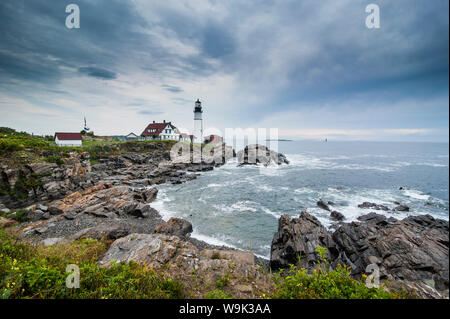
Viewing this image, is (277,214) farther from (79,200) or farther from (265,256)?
(79,200)

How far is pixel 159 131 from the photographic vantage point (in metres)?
75.8

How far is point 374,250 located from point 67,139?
6040 centimetres

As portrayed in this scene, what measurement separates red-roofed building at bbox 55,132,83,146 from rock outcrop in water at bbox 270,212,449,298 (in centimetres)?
5301

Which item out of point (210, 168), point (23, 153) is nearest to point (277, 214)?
point (210, 168)

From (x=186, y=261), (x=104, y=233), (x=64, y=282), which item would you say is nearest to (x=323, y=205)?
(x=186, y=261)

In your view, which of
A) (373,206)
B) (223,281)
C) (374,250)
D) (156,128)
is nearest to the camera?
(223,281)

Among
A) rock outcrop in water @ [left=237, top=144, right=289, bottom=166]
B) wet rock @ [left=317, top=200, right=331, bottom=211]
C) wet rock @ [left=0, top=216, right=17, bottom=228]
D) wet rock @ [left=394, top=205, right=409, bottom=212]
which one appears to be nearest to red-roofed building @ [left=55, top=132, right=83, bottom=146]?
wet rock @ [left=0, top=216, right=17, bottom=228]

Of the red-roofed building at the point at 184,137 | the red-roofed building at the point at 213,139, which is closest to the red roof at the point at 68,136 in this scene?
the red-roofed building at the point at 184,137

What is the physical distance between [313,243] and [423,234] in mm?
8319

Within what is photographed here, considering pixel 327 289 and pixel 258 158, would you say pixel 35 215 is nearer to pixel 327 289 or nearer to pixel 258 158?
pixel 327 289

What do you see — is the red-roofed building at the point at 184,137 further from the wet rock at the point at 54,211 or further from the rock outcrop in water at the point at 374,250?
the rock outcrop in water at the point at 374,250

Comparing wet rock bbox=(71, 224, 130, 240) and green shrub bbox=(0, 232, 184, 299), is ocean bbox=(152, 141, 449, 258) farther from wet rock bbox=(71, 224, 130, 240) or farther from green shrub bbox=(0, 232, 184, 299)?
green shrub bbox=(0, 232, 184, 299)
